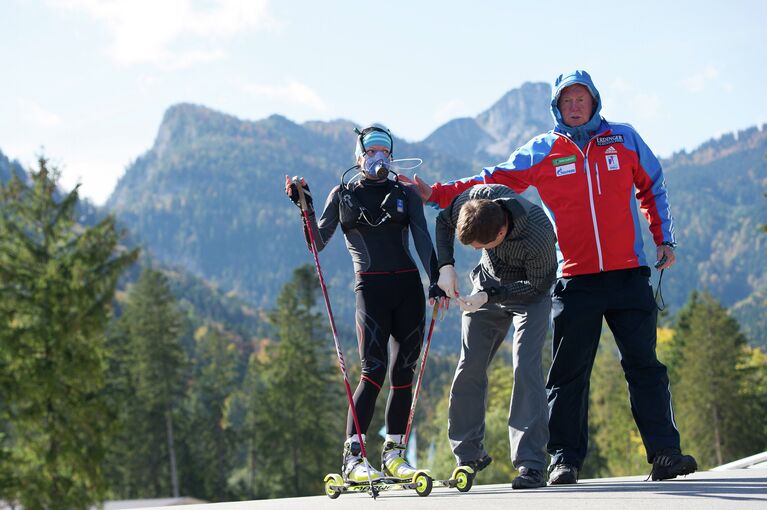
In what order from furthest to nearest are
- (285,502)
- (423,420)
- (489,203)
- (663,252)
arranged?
(423,420), (663,252), (285,502), (489,203)

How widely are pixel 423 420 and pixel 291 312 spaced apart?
138ft

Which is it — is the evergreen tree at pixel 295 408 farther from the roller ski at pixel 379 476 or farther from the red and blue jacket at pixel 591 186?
the red and blue jacket at pixel 591 186

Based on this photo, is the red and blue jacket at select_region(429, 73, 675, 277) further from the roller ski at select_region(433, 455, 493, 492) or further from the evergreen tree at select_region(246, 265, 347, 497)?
the evergreen tree at select_region(246, 265, 347, 497)

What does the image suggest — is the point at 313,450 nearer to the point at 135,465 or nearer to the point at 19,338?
the point at 135,465

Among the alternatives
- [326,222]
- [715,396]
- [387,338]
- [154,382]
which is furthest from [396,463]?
[154,382]

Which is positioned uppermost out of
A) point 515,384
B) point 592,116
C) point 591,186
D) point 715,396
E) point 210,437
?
point 592,116

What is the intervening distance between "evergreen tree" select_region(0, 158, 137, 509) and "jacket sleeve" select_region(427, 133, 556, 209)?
17.8m

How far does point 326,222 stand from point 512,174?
4.90 feet

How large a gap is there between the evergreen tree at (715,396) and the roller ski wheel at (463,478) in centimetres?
5211

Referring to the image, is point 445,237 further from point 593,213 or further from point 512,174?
point 593,213

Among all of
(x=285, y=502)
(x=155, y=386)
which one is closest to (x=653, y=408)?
(x=285, y=502)

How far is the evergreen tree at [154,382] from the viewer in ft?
198

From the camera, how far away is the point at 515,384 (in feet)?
24.0

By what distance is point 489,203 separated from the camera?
22.7ft
